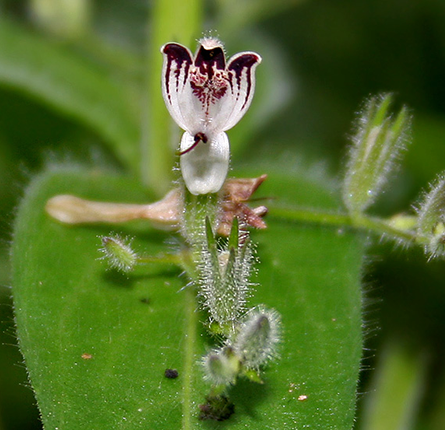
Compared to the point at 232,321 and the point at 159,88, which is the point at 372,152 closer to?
the point at 232,321

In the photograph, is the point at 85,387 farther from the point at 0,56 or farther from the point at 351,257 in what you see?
the point at 0,56

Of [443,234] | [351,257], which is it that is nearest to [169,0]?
[351,257]

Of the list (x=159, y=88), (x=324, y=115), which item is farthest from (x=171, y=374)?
(x=324, y=115)

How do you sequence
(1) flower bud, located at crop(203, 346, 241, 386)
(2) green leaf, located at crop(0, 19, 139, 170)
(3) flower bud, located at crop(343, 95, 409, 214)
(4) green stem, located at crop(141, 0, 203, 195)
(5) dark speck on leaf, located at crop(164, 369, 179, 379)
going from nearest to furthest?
(1) flower bud, located at crop(203, 346, 241, 386) < (5) dark speck on leaf, located at crop(164, 369, 179, 379) < (3) flower bud, located at crop(343, 95, 409, 214) < (4) green stem, located at crop(141, 0, 203, 195) < (2) green leaf, located at crop(0, 19, 139, 170)

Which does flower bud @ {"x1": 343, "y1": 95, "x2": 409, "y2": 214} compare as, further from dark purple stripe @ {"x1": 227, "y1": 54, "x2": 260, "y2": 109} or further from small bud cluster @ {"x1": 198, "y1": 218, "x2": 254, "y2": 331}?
small bud cluster @ {"x1": 198, "y1": 218, "x2": 254, "y2": 331}

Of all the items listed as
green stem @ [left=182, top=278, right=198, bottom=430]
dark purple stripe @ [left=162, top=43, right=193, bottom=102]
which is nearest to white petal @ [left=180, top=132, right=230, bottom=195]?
dark purple stripe @ [left=162, top=43, right=193, bottom=102]

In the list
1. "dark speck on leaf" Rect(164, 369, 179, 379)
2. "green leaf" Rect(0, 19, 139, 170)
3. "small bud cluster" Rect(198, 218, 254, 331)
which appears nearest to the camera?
"small bud cluster" Rect(198, 218, 254, 331)

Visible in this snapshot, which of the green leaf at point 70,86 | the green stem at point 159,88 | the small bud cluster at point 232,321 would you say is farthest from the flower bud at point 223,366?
the green leaf at point 70,86
